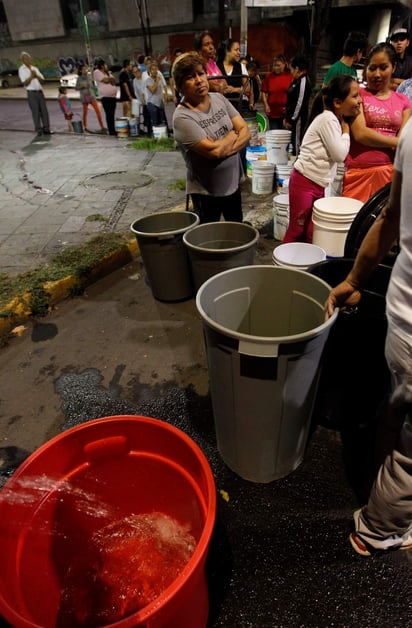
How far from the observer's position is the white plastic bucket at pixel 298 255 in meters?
2.60

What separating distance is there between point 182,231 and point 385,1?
70.8 feet

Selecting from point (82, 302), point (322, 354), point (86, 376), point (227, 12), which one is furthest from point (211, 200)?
point (227, 12)

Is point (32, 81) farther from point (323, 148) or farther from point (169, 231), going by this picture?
point (323, 148)

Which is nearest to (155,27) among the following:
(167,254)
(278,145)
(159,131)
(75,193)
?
(159,131)

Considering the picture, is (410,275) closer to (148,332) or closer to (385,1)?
(148,332)

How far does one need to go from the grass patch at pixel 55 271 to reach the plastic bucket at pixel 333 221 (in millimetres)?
2177

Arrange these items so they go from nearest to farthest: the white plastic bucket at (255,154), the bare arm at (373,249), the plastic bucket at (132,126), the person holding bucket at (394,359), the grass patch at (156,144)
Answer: the person holding bucket at (394,359)
the bare arm at (373,249)
the white plastic bucket at (255,154)
the grass patch at (156,144)
the plastic bucket at (132,126)

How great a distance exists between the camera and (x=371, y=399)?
1849 mm

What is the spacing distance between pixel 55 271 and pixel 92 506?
263 cm

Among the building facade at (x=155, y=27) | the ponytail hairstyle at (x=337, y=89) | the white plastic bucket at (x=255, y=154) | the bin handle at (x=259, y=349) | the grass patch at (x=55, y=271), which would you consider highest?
the building facade at (x=155, y=27)

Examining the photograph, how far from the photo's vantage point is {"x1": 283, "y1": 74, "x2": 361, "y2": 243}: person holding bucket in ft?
9.05

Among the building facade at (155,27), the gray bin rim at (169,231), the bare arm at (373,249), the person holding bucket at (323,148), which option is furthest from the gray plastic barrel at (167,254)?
the building facade at (155,27)

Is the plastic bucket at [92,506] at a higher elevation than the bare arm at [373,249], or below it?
below

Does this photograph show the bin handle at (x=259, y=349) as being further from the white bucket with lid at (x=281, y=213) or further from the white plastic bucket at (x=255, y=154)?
the white plastic bucket at (x=255, y=154)
